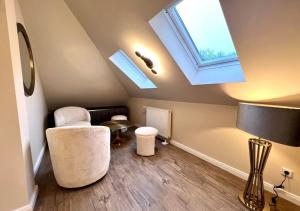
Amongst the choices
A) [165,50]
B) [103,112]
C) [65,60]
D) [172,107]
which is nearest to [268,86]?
[165,50]

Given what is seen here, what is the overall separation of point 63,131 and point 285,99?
2.28 metres

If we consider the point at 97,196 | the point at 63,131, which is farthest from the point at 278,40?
the point at 97,196

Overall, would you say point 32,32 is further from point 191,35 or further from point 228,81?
point 228,81

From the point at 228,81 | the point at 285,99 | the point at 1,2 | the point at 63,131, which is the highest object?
the point at 1,2

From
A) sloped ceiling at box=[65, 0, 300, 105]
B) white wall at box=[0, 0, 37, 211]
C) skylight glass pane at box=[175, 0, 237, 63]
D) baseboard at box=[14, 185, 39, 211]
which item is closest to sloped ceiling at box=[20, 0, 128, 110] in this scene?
sloped ceiling at box=[65, 0, 300, 105]

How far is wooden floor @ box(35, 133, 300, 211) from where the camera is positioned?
5.42 ft

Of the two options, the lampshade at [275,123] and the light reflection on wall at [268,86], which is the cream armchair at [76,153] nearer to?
the lampshade at [275,123]

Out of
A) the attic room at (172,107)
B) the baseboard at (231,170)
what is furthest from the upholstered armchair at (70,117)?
the baseboard at (231,170)

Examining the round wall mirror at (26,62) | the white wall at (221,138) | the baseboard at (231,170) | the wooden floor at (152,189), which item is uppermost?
the round wall mirror at (26,62)

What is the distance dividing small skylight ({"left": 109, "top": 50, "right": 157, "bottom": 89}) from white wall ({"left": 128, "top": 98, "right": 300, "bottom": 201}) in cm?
66

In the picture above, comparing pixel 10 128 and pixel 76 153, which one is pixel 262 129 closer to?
pixel 76 153

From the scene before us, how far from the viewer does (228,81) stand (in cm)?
185

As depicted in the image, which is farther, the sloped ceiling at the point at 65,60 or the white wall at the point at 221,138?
the sloped ceiling at the point at 65,60

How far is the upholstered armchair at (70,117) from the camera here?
3.30m
